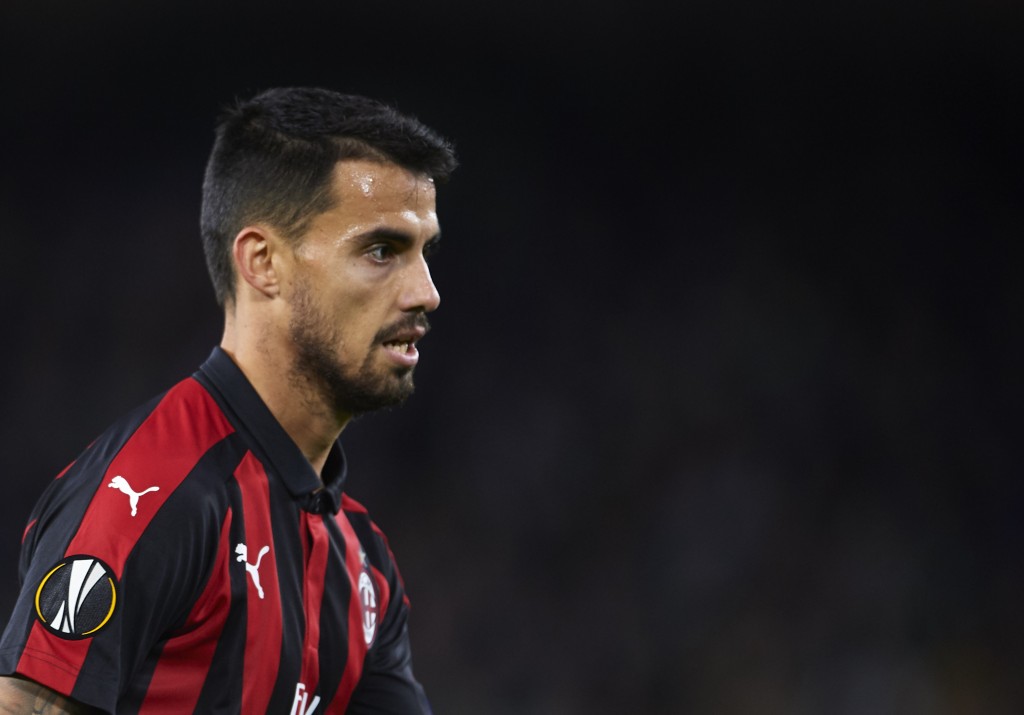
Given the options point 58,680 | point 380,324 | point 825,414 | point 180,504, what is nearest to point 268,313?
point 380,324

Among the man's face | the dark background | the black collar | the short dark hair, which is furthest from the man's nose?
the dark background

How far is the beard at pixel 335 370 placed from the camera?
5.79 ft

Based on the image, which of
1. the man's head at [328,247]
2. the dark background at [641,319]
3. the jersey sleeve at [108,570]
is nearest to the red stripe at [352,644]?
the man's head at [328,247]

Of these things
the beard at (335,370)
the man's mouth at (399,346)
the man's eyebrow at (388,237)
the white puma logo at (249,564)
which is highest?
the man's eyebrow at (388,237)

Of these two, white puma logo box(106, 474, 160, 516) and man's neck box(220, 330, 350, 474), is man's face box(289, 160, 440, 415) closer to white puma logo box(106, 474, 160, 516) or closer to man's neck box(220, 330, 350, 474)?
man's neck box(220, 330, 350, 474)

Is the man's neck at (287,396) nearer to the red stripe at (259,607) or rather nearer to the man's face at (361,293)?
the man's face at (361,293)

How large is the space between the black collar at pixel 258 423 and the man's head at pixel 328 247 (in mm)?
50

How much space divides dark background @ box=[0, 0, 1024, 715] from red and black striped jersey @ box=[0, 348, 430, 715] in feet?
8.56

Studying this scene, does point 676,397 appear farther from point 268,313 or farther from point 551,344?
point 268,313

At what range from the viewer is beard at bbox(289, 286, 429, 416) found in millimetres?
1764

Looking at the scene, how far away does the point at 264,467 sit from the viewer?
5.76ft

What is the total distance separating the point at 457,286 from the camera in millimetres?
4805

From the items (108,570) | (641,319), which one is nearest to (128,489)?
(108,570)

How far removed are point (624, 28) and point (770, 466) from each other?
1853mm
